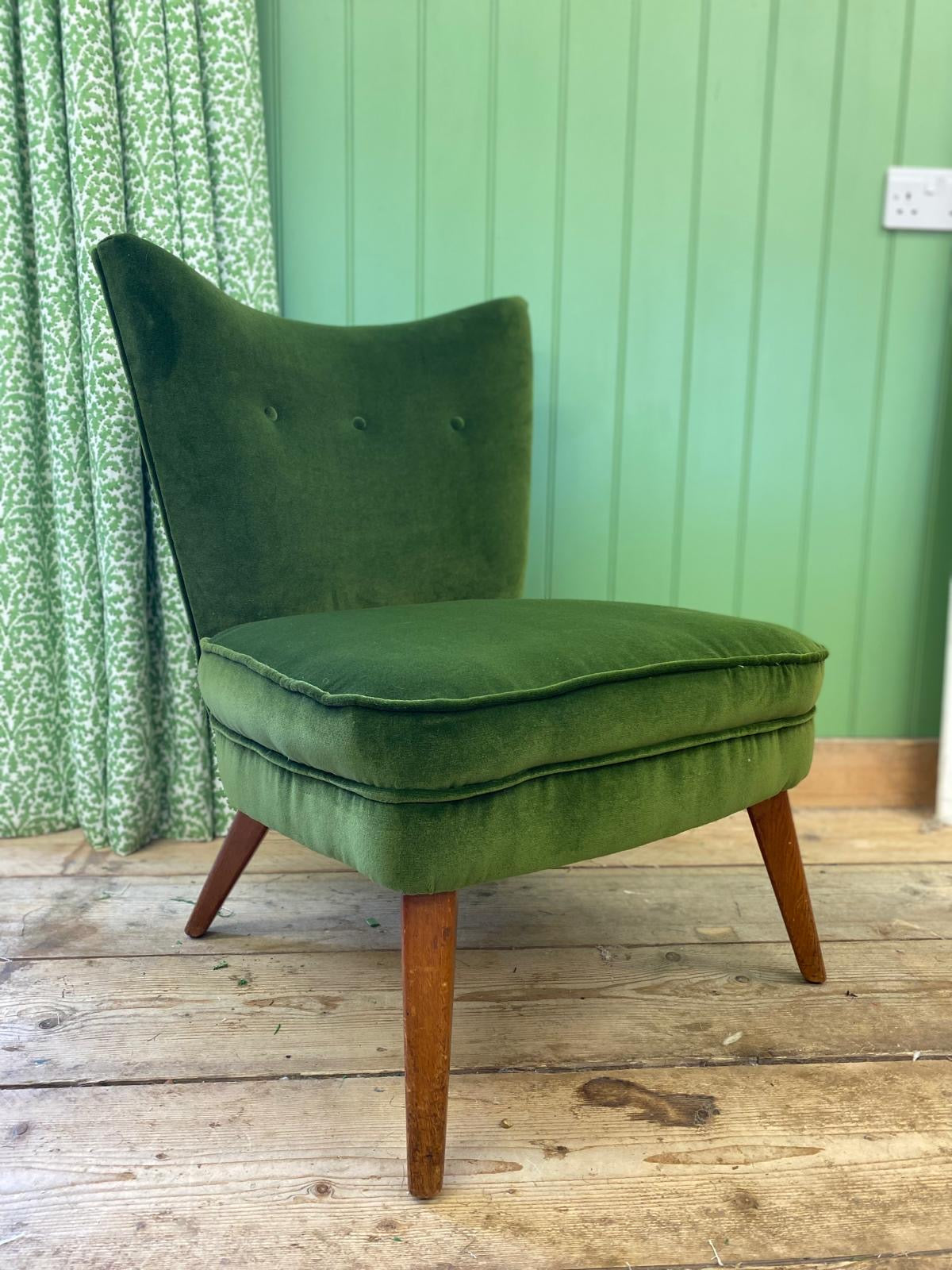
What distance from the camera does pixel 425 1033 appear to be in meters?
0.76

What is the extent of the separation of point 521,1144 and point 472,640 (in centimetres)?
46

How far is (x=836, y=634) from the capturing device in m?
1.74

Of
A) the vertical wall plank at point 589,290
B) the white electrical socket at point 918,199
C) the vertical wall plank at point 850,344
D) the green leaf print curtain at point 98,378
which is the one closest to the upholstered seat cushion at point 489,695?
the green leaf print curtain at point 98,378

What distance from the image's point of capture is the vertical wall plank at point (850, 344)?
5.22 feet

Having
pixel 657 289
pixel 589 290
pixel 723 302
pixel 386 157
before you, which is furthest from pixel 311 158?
pixel 723 302

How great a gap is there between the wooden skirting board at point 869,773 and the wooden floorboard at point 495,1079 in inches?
13.3

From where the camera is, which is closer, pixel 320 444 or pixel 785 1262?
pixel 785 1262

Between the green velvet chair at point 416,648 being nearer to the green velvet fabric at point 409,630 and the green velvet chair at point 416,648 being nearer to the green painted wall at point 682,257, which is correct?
the green velvet fabric at point 409,630

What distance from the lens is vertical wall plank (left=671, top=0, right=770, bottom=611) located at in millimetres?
1575

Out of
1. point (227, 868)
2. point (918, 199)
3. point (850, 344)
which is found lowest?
point (227, 868)

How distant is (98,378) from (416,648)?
0.88 metres

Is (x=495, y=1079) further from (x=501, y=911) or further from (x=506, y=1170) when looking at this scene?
(x=501, y=911)

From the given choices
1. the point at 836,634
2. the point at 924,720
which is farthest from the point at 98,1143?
the point at 924,720

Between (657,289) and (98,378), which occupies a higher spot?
(657,289)
